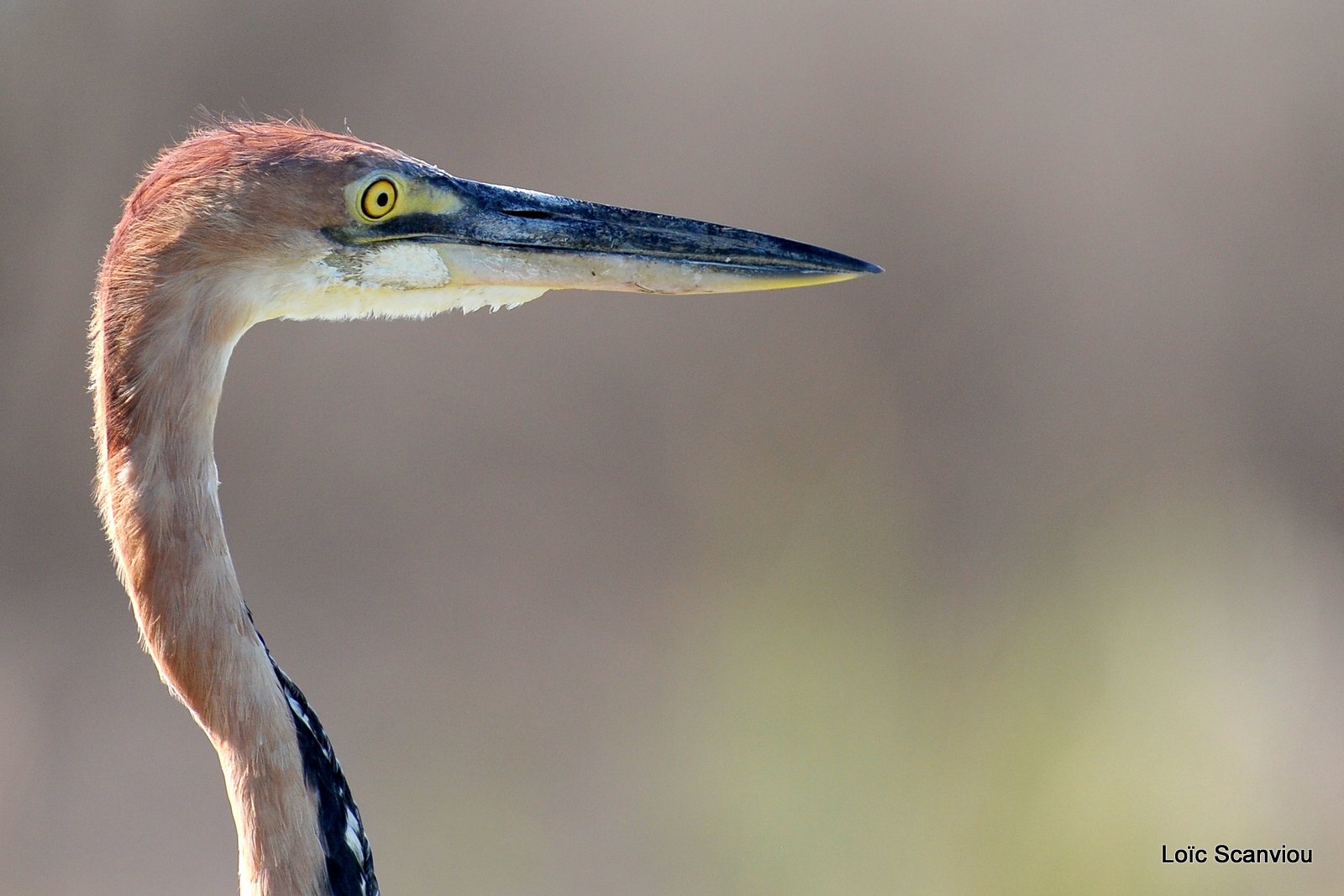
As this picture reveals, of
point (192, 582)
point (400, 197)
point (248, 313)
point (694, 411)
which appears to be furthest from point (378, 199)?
point (694, 411)

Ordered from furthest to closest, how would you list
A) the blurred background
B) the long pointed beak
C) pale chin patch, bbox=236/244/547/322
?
the blurred background, the long pointed beak, pale chin patch, bbox=236/244/547/322

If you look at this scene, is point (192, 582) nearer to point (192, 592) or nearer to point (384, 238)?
point (192, 592)

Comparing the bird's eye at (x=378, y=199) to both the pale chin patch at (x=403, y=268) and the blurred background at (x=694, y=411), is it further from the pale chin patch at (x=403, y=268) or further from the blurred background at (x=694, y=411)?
the blurred background at (x=694, y=411)

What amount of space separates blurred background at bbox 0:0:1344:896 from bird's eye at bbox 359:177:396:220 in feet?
8.61

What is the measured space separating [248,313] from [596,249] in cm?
44

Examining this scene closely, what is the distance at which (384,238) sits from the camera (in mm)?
1502

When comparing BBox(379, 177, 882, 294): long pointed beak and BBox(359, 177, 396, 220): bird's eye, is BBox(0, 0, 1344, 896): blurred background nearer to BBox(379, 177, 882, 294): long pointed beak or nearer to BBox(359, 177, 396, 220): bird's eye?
BBox(379, 177, 882, 294): long pointed beak

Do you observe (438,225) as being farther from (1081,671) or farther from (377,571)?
(377,571)

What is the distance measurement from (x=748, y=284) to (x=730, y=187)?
119 inches

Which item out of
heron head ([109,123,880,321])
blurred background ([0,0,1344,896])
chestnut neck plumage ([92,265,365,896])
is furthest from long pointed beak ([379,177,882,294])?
blurred background ([0,0,1344,896])

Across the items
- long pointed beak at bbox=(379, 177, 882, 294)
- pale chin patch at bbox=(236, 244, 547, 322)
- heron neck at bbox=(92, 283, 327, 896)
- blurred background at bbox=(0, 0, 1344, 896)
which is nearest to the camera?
heron neck at bbox=(92, 283, 327, 896)

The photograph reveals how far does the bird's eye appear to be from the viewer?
148 cm

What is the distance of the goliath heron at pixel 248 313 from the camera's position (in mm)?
1317

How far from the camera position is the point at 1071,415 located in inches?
179
